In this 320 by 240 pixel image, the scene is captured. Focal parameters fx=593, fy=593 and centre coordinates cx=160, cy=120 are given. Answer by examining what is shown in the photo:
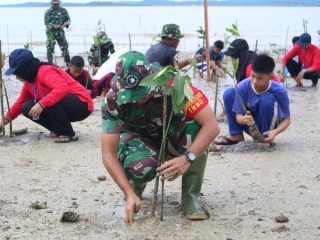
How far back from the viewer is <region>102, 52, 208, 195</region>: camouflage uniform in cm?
305

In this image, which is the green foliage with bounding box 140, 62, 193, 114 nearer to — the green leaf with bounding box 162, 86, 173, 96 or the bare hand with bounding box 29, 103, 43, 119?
the green leaf with bounding box 162, 86, 173, 96

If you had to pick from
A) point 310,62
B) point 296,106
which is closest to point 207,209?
point 296,106

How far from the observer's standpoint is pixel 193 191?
3537 mm

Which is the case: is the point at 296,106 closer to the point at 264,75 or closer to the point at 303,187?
the point at 264,75

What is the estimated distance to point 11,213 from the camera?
361 cm

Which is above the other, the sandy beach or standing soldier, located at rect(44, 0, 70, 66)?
standing soldier, located at rect(44, 0, 70, 66)

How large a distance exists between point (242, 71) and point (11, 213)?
3.50m

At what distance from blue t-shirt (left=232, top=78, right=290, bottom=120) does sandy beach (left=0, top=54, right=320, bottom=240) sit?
326 mm

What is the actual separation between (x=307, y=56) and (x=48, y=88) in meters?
5.42

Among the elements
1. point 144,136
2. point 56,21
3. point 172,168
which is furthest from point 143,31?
point 172,168

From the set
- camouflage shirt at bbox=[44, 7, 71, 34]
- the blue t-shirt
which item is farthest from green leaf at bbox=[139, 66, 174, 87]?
camouflage shirt at bbox=[44, 7, 71, 34]

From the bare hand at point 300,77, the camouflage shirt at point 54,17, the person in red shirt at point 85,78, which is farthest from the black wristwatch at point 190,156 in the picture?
the camouflage shirt at point 54,17

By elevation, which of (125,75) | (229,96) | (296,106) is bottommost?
(296,106)

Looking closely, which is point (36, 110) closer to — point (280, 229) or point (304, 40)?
point (280, 229)
